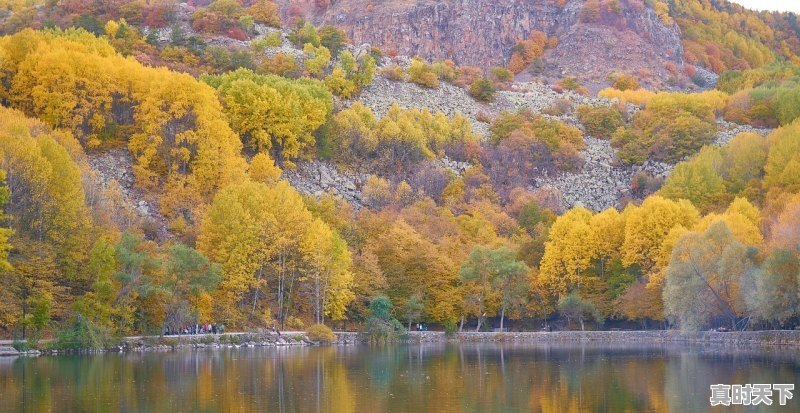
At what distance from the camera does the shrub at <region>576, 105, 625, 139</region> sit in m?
152

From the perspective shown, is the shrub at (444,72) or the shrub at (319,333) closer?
the shrub at (319,333)

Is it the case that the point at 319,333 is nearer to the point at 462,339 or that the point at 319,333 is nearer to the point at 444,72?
the point at 462,339

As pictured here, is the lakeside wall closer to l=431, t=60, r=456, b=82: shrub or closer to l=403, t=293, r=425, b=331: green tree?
l=403, t=293, r=425, b=331: green tree

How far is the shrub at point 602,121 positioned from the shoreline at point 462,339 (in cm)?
6519

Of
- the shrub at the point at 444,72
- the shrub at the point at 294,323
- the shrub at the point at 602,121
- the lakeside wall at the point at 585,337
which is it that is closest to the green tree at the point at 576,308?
the lakeside wall at the point at 585,337

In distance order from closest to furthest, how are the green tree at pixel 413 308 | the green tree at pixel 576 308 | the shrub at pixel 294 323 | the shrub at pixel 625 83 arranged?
the shrub at pixel 294 323
the green tree at pixel 576 308
the green tree at pixel 413 308
the shrub at pixel 625 83

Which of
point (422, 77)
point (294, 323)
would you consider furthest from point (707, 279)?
point (422, 77)

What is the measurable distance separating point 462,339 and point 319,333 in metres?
12.5

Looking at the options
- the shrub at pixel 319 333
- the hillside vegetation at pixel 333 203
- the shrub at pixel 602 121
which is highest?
the shrub at pixel 602 121

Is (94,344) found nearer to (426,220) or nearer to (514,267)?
(514,267)

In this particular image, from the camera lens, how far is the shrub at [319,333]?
3302 inches

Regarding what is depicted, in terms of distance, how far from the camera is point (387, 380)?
5153 cm

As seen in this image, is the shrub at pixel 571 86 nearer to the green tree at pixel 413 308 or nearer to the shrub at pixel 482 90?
the shrub at pixel 482 90

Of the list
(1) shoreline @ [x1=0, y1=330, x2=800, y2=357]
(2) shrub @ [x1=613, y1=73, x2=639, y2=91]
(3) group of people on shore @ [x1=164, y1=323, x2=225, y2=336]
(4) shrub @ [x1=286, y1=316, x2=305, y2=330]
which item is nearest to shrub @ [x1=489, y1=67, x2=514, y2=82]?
(2) shrub @ [x1=613, y1=73, x2=639, y2=91]
